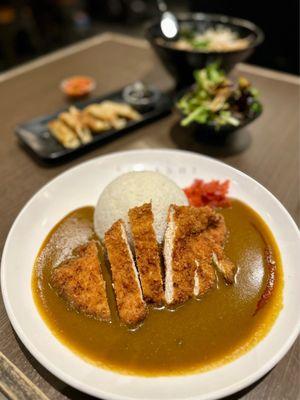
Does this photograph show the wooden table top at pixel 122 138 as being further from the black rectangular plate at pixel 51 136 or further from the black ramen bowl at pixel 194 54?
the black ramen bowl at pixel 194 54

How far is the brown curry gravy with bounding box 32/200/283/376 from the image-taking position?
4.54 feet

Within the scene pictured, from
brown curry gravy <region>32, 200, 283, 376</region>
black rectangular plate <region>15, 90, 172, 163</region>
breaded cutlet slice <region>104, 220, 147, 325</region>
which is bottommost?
brown curry gravy <region>32, 200, 283, 376</region>

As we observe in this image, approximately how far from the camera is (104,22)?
9266mm

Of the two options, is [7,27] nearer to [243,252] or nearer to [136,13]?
[136,13]

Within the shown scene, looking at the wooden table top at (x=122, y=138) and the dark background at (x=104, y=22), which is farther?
the dark background at (x=104, y=22)

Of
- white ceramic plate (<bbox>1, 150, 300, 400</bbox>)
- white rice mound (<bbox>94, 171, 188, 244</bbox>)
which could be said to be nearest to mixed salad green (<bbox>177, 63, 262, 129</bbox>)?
white ceramic plate (<bbox>1, 150, 300, 400</bbox>)

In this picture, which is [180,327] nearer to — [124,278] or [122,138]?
[124,278]

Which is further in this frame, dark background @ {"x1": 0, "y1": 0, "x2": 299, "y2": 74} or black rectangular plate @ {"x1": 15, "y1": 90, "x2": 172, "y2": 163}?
dark background @ {"x1": 0, "y1": 0, "x2": 299, "y2": 74}

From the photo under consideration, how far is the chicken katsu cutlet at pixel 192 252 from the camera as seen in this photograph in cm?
163

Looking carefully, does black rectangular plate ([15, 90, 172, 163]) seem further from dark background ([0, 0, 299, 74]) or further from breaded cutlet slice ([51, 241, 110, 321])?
dark background ([0, 0, 299, 74])

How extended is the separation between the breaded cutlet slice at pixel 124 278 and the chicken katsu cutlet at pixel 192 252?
16 centimetres

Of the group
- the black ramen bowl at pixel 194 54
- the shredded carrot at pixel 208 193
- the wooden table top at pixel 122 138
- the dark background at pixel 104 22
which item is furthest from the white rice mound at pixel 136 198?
the dark background at pixel 104 22

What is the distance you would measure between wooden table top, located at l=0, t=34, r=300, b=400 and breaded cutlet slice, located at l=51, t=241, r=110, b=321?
29cm

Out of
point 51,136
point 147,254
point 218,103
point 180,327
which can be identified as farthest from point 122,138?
point 180,327
